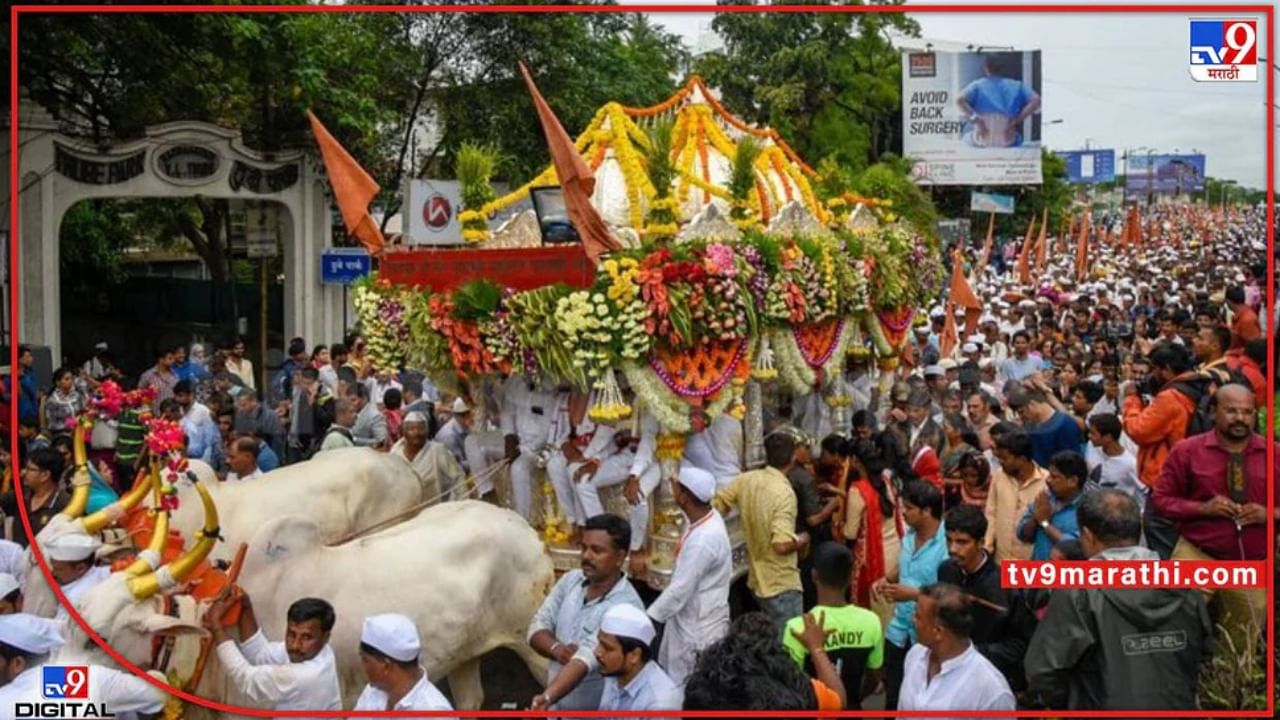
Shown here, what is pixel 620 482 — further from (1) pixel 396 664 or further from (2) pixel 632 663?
(1) pixel 396 664

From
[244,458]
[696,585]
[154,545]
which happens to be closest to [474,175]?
[244,458]

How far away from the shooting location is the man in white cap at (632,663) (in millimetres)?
4445

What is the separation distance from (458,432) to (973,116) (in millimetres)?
Result: 20475

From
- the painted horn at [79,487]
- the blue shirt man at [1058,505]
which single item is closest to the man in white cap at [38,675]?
the painted horn at [79,487]

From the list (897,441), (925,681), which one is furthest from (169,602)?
(897,441)

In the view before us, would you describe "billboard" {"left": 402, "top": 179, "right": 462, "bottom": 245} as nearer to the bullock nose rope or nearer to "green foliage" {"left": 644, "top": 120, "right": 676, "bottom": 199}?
the bullock nose rope

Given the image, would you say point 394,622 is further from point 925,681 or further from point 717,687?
point 925,681

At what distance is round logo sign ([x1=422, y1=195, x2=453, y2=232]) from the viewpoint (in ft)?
49.9

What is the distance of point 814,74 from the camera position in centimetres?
2869

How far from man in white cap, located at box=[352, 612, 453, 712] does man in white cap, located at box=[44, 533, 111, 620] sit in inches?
59.5

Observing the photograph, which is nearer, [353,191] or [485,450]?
[485,450]

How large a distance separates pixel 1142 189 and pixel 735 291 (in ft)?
131

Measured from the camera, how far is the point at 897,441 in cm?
859

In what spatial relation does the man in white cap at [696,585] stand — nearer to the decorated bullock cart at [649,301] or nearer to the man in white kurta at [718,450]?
the decorated bullock cart at [649,301]
